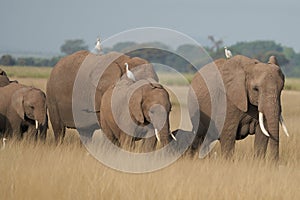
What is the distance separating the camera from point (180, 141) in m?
10.7

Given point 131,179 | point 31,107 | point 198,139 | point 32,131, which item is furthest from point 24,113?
point 131,179

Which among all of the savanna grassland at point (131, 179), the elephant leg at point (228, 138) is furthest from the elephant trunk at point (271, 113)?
the elephant leg at point (228, 138)

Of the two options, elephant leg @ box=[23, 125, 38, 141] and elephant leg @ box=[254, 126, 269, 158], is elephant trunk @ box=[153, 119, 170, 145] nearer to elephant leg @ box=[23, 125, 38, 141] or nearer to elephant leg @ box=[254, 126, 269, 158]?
elephant leg @ box=[254, 126, 269, 158]

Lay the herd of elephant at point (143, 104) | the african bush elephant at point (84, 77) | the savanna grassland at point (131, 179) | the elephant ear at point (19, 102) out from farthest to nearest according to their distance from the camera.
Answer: the elephant ear at point (19, 102), the african bush elephant at point (84, 77), the herd of elephant at point (143, 104), the savanna grassland at point (131, 179)

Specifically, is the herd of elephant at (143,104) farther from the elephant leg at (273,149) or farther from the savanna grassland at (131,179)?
the savanna grassland at (131,179)

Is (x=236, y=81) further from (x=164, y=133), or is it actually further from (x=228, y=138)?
(x=164, y=133)

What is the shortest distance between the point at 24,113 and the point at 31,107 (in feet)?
0.62

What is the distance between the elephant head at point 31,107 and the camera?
13406mm

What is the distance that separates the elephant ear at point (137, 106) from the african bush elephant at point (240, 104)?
1.74 m

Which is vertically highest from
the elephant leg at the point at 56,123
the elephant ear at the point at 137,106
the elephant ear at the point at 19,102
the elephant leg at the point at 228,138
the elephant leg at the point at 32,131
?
the elephant ear at the point at 137,106

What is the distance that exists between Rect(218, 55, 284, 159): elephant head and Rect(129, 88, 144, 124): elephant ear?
1.79 meters

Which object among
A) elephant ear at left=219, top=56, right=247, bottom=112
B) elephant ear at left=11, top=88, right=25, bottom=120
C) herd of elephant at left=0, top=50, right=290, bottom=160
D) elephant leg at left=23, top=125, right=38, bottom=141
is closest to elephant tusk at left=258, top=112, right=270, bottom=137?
herd of elephant at left=0, top=50, right=290, bottom=160

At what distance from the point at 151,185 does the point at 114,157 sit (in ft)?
6.55

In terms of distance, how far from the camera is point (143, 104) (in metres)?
9.55
